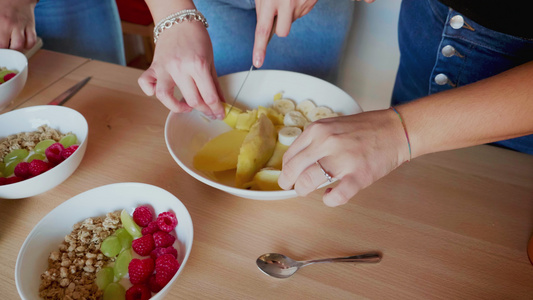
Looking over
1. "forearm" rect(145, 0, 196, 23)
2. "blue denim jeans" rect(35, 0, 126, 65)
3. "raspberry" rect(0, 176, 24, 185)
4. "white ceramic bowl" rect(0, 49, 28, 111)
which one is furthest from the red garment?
"raspberry" rect(0, 176, 24, 185)

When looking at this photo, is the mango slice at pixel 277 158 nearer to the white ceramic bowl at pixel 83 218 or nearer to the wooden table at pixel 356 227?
the wooden table at pixel 356 227

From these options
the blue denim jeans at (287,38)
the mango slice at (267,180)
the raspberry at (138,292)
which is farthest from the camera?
the blue denim jeans at (287,38)

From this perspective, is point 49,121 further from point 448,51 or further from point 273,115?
point 448,51

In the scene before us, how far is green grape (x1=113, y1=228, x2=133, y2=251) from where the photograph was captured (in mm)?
626

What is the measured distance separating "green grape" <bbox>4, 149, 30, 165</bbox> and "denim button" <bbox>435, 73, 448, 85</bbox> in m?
0.99

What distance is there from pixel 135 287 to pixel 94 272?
0.09 meters

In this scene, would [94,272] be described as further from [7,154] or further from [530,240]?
[530,240]

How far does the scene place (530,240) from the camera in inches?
25.4

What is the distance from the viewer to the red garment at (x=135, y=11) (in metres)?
2.28

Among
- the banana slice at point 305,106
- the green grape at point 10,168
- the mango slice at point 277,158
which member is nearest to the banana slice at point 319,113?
the banana slice at point 305,106

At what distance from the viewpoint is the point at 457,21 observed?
2.77ft

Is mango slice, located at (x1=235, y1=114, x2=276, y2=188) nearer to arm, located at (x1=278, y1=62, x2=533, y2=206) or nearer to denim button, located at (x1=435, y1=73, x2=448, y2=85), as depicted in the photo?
arm, located at (x1=278, y1=62, x2=533, y2=206)

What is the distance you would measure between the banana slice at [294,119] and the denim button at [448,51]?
38 centimetres

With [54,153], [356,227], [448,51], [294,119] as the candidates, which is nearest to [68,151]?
[54,153]
